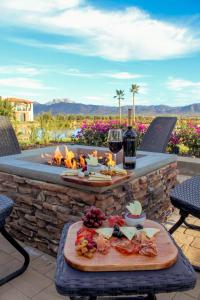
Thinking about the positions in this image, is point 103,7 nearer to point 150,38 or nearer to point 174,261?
point 150,38

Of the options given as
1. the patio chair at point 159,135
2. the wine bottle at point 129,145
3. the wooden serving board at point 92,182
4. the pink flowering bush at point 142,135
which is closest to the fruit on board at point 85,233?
the wooden serving board at point 92,182

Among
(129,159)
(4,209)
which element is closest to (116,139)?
(129,159)

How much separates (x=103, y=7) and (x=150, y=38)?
2.29 metres

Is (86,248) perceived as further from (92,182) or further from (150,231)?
(92,182)

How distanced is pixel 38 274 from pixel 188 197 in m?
1.46

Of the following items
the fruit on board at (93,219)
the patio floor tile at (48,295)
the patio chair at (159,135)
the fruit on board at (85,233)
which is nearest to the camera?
the fruit on board at (85,233)

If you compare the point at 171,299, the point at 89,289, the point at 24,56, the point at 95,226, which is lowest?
the point at 171,299

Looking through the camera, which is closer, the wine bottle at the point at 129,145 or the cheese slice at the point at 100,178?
the cheese slice at the point at 100,178

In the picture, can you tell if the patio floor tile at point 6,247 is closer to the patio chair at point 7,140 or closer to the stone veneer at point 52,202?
the stone veneer at point 52,202

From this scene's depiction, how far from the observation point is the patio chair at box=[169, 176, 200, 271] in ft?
7.35

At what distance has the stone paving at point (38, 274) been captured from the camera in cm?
206

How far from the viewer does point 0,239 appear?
9.57 feet

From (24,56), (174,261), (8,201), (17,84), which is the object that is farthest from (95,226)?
(24,56)

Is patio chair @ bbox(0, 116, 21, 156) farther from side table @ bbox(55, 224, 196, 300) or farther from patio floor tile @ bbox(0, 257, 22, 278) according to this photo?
side table @ bbox(55, 224, 196, 300)
